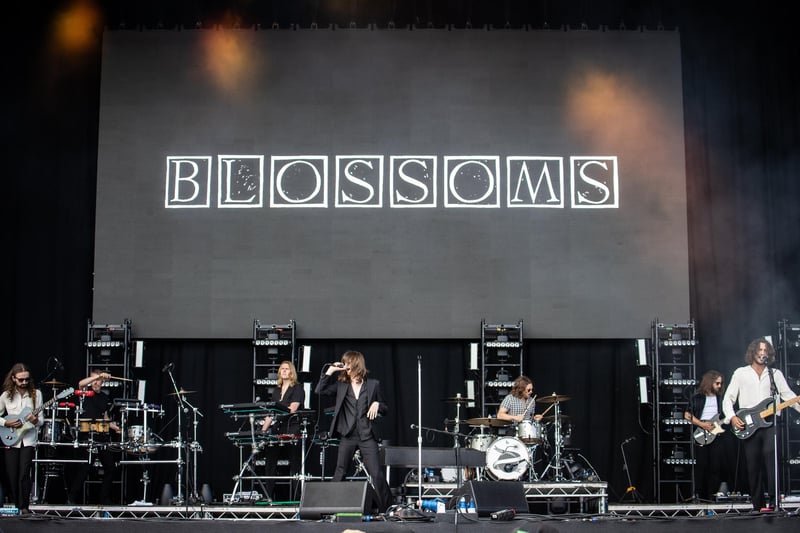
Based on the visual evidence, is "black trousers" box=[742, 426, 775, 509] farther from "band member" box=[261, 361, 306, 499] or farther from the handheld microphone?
"band member" box=[261, 361, 306, 499]

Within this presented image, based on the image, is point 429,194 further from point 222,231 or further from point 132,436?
point 132,436

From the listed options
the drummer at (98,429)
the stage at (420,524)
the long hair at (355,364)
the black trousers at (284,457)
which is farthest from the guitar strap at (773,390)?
the drummer at (98,429)

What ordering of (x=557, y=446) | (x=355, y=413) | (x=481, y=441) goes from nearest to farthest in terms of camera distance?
(x=355, y=413) → (x=481, y=441) → (x=557, y=446)

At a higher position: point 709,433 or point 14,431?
point 14,431

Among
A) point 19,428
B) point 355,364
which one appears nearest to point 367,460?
point 355,364

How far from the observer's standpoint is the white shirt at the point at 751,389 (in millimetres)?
9906

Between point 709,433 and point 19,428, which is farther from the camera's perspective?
point 709,433

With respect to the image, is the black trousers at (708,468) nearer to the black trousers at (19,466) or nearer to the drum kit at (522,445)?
the drum kit at (522,445)

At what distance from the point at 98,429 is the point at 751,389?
7.14m

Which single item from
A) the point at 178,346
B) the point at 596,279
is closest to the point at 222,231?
the point at 178,346

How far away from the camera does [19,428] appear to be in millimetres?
10180

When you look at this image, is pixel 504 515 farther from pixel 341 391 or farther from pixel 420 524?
pixel 341 391

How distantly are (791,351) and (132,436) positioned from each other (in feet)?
26.5

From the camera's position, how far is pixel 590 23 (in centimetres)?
1366
